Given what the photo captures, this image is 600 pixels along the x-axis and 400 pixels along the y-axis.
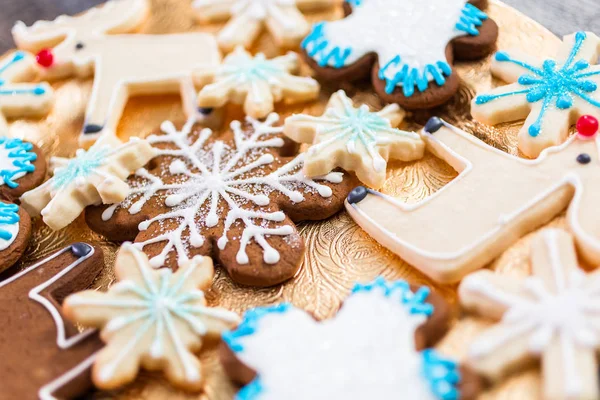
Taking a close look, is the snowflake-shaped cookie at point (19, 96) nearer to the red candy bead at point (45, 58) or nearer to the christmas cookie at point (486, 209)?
the red candy bead at point (45, 58)

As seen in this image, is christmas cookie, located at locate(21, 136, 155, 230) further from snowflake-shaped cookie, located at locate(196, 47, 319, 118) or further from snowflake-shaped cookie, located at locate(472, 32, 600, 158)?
snowflake-shaped cookie, located at locate(472, 32, 600, 158)

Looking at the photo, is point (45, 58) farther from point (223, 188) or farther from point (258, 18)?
point (223, 188)

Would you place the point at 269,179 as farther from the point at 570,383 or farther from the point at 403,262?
the point at 570,383

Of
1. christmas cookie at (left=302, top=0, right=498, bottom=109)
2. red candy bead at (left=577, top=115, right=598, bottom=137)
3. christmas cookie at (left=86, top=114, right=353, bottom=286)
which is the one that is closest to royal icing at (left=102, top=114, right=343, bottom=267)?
christmas cookie at (left=86, top=114, right=353, bottom=286)

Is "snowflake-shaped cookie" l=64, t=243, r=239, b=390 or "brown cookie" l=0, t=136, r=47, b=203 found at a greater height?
"brown cookie" l=0, t=136, r=47, b=203

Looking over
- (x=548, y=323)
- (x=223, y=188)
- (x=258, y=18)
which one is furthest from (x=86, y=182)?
(x=548, y=323)

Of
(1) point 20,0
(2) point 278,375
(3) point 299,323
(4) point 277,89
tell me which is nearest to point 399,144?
(4) point 277,89
